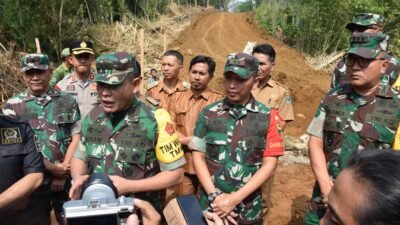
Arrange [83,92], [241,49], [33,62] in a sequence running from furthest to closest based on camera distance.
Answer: [241,49], [83,92], [33,62]

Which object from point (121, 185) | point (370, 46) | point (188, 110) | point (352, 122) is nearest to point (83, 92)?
point (188, 110)

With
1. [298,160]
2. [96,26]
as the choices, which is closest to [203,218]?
[298,160]

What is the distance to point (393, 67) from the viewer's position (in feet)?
11.7

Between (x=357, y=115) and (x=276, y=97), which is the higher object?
(x=357, y=115)

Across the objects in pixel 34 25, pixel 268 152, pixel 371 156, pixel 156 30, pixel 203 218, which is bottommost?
pixel 156 30

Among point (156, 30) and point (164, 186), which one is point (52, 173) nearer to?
point (164, 186)

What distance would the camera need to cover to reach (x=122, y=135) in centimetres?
227

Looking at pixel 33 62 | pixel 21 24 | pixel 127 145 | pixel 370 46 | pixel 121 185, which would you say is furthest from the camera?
pixel 21 24

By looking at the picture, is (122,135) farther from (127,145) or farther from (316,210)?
(316,210)

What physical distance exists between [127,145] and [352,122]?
5.06ft

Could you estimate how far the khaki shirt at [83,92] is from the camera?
4.09m

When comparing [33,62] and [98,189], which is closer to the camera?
[98,189]

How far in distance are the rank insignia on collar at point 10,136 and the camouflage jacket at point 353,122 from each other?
200 cm

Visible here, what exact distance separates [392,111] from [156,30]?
21.8 meters
